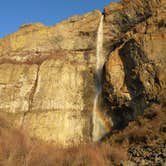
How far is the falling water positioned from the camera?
2027 cm

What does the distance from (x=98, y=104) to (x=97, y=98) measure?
53 centimetres

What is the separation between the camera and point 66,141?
21094 mm

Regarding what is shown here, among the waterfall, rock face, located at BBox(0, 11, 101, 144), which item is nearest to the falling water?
the waterfall

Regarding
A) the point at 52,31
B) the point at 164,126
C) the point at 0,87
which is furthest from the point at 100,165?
the point at 52,31

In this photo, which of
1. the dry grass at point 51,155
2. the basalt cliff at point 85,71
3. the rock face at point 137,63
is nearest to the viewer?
the dry grass at point 51,155

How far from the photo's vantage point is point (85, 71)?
23906 mm

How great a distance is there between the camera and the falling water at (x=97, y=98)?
20266 mm

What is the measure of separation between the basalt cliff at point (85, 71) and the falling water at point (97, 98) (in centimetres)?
7

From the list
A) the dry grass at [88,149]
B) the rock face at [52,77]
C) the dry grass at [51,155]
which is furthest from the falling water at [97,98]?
the dry grass at [51,155]

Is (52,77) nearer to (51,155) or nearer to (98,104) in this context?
(98,104)

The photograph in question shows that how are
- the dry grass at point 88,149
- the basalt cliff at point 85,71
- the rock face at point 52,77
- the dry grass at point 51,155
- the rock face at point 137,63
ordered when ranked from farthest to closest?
the rock face at point 52,77
the basalt cliff at point 85,71
the rock face at point 137,63
the dry grass at point 88,149
the dry grass at point 51,155

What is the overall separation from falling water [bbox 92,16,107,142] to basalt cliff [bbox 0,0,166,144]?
0.07 meters

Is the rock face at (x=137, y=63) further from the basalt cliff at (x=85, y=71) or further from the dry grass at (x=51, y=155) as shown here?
the dry grass at (x=51, y=155)

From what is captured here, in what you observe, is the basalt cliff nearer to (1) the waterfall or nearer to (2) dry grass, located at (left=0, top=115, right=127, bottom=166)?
(1) the waterfall
